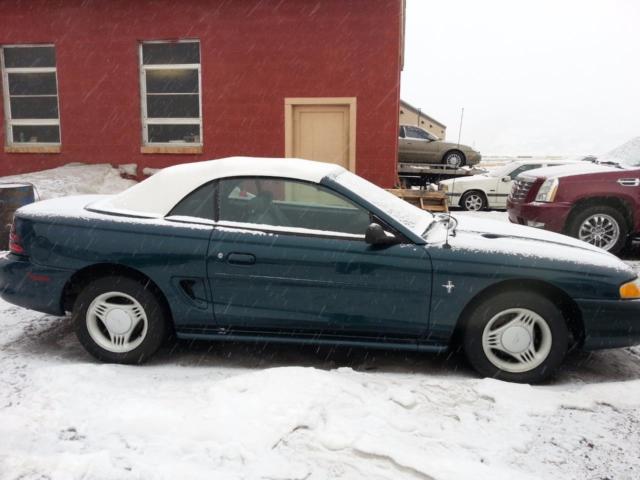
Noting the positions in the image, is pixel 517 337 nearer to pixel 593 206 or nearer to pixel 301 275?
pixel 301 275

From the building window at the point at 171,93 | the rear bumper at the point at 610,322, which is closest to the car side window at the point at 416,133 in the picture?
the building window at the point at 171,93

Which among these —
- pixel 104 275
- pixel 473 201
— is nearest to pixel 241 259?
pixel 104 275

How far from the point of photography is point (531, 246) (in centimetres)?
421

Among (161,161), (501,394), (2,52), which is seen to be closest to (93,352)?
(501,394)

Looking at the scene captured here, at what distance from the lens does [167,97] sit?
1268 centimetres

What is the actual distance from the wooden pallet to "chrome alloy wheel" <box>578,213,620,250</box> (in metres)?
2.27

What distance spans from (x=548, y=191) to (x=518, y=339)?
485 centimetres

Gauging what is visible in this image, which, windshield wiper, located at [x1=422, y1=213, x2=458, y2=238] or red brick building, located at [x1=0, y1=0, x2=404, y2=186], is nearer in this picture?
windshield wiper, located at [x1=422, y1=213, x2=458, y2=238]

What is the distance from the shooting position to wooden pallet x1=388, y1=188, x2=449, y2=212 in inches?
393

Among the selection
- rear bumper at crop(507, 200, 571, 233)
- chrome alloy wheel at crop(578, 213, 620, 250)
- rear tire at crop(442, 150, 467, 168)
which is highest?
rear tire at crop(442, 150, 467, 168)

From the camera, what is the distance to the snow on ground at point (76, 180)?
11539 mm

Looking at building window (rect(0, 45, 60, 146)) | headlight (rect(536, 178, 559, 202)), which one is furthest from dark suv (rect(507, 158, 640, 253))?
building window (rect(0, 45, 60, 146))

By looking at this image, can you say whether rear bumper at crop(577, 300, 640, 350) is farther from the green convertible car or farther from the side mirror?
the side mirror

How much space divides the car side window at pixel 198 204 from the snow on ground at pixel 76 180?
7.80m
